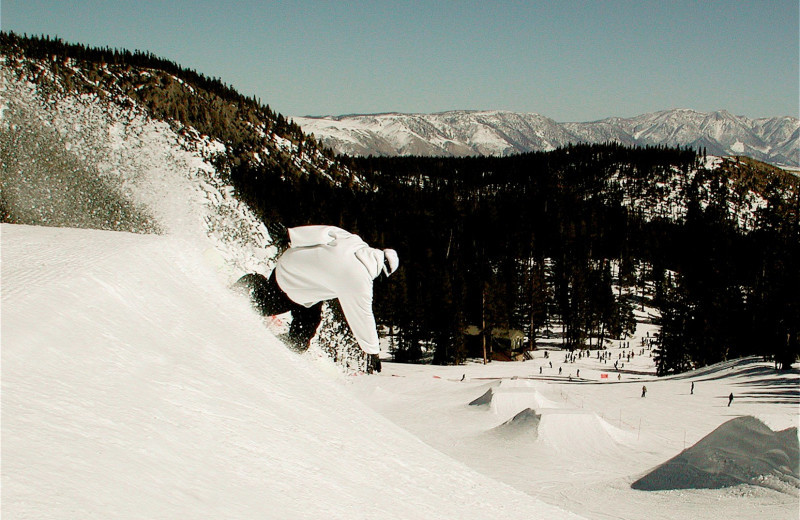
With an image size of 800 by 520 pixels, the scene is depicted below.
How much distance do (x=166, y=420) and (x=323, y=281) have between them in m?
5.50

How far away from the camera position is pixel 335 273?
9250 millimetres

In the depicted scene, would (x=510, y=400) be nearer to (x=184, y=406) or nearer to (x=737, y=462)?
(x=737, y=462)

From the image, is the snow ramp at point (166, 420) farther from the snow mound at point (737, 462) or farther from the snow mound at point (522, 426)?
the snow mound at point (522, 426)

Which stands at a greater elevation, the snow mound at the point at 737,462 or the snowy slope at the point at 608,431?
the snow mound at the point at 737,462

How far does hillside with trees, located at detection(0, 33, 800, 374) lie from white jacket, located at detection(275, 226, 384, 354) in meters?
7.41

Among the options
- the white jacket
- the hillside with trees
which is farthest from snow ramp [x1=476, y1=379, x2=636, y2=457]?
the hillside with trees

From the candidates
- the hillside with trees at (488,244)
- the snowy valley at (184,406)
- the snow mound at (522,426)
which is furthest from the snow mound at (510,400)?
the hillside with trees at (488,244)

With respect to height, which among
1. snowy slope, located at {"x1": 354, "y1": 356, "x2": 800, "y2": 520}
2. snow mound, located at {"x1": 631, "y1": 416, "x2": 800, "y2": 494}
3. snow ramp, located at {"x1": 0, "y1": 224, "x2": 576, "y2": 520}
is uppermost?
snow ramp, located at {"x1": 0, "y1": 224, "x2": 576, "y2": 520}

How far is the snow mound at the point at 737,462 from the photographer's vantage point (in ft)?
55.1

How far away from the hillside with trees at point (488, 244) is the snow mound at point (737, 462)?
19.5m

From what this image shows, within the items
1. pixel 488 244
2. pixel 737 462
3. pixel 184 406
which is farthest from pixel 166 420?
pixel 488 244

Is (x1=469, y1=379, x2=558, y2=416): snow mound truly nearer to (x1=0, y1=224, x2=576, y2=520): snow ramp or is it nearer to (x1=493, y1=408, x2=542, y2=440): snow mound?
(x1=493, y1=408, x2=542, y2=440): snow mound

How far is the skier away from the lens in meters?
9.01

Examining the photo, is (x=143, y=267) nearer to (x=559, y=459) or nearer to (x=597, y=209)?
(x=559, y=459)
